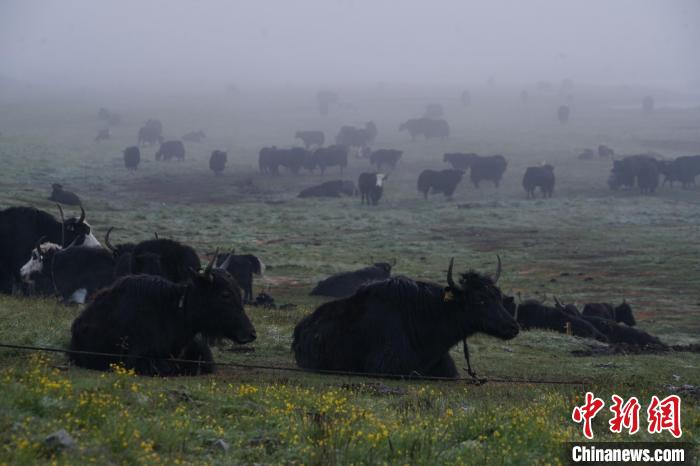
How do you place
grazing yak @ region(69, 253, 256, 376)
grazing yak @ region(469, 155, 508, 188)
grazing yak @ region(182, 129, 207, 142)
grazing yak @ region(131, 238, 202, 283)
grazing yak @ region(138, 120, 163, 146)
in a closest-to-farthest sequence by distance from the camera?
grazing yak @ region(69, 253, 256, 376) < grazing yak @ region(131, 238, 202, 283) < grazing yak @ region(469, 155, 508, 188) < grazing yak @ region(138, 120, 163, 146) < grazing yak @ region(182, 129, 207, 142)

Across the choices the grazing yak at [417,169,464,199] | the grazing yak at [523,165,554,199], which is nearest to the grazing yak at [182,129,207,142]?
the grazing yak at [417,169,464,199]

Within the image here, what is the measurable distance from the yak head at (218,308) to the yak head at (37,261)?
10.0 meters

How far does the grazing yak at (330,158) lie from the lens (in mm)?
78750

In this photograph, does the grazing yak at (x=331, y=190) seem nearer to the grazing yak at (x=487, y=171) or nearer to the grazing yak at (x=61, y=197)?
the grazing yak at (x=487, y=171)

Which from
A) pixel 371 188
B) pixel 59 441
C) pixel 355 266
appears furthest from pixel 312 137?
pixel 59 441

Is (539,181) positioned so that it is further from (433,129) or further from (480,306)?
(480,306)

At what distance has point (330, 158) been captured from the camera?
261ft

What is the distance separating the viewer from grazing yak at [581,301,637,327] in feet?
84.4

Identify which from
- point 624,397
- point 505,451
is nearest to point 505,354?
point 624,397

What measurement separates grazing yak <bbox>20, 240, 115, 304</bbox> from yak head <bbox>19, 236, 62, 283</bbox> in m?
0.06

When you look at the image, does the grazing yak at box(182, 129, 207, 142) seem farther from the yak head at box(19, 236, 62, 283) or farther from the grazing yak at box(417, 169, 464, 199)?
the yak head at box(19, 236, 62, 283)

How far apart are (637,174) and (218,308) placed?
5928 centimetres

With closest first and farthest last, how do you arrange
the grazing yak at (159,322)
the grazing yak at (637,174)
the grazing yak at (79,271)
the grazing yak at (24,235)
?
the grazing yak at (159,322) → the grazing yak at (79,271) → the grazing yak at (24,235) → the grazing yak at (637,174)

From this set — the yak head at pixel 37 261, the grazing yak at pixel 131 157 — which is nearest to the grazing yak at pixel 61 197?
the grazing yak at pixel 131 157
